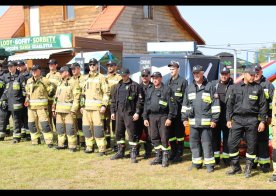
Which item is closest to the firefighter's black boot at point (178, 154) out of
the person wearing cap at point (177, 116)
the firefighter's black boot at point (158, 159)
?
the person wearing cap at point (177, 116)

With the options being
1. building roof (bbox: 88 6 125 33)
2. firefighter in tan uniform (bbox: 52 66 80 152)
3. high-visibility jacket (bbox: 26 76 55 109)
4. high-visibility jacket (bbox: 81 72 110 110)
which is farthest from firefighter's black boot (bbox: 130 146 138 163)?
building roof (bbox: 88 6 125 33)

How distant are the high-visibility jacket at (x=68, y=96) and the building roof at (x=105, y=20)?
11.2 m

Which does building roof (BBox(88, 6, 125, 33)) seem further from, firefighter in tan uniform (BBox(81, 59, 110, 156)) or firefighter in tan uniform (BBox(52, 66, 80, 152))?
firefighter in tan uniform (BBox(81, 59, 110, 156))

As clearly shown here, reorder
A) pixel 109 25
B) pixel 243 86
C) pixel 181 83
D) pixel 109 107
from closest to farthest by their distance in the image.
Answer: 1. pixel 243 86
2. pixel 181 83
3. pixel 109 107
4. pixel 109 25

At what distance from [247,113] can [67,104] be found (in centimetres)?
429

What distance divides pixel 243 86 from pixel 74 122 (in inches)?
168

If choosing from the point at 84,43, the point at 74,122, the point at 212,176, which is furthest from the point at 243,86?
the point at 84,43

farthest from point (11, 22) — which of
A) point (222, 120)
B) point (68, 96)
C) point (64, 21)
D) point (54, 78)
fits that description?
point (222, 120)

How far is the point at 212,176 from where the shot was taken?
6.26 meters

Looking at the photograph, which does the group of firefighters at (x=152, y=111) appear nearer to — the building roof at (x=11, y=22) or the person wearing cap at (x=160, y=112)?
the person wearing cap at (x=160, y=112)

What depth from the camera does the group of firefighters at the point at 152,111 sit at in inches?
241

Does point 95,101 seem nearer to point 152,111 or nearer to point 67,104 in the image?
point 67,104

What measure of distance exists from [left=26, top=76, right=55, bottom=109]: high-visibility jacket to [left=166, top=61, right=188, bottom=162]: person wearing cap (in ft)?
11.1
